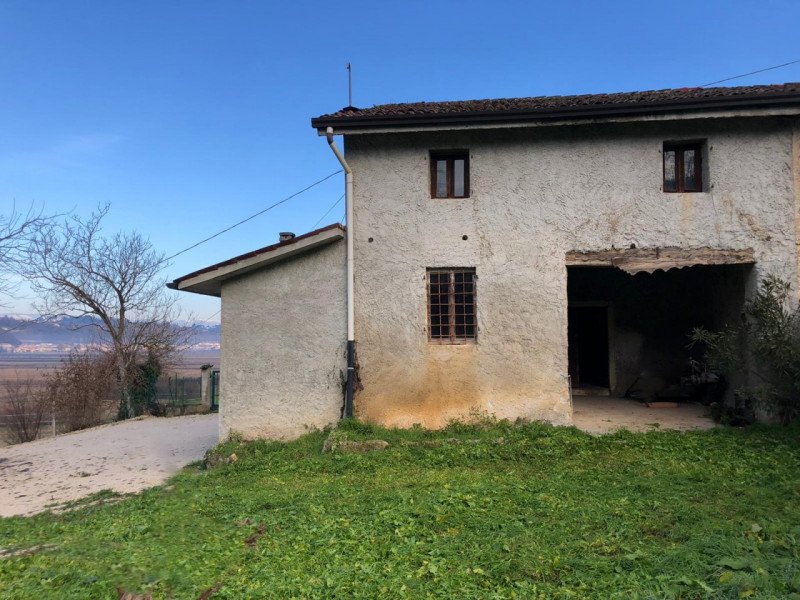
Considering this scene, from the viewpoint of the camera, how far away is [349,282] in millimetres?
8898

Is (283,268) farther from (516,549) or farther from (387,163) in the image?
(516,549)

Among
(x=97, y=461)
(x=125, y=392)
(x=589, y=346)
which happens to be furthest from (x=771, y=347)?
(x=125, y=392)

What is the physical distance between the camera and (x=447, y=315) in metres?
8.92

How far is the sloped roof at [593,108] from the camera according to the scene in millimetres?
7969

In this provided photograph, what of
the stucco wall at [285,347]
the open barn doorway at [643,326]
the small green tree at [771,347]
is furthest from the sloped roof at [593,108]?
the open barn doorway at [643,326]

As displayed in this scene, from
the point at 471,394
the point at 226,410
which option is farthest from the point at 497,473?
the point at 226,410

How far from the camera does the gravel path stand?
814 cm

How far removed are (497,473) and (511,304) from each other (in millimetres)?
3115

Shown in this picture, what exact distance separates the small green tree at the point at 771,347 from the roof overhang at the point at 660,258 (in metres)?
0.62

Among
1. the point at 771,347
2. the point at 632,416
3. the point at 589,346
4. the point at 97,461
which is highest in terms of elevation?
the point at 771,347

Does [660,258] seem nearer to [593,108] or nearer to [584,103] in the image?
[593,108]

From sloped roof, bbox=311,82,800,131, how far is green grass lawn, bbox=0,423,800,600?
5.21 m

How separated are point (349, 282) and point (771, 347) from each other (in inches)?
267

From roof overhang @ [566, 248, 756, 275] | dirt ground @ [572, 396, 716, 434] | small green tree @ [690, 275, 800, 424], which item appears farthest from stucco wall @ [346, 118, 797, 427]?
dirt ground @ [572, 396, 716, 434]
